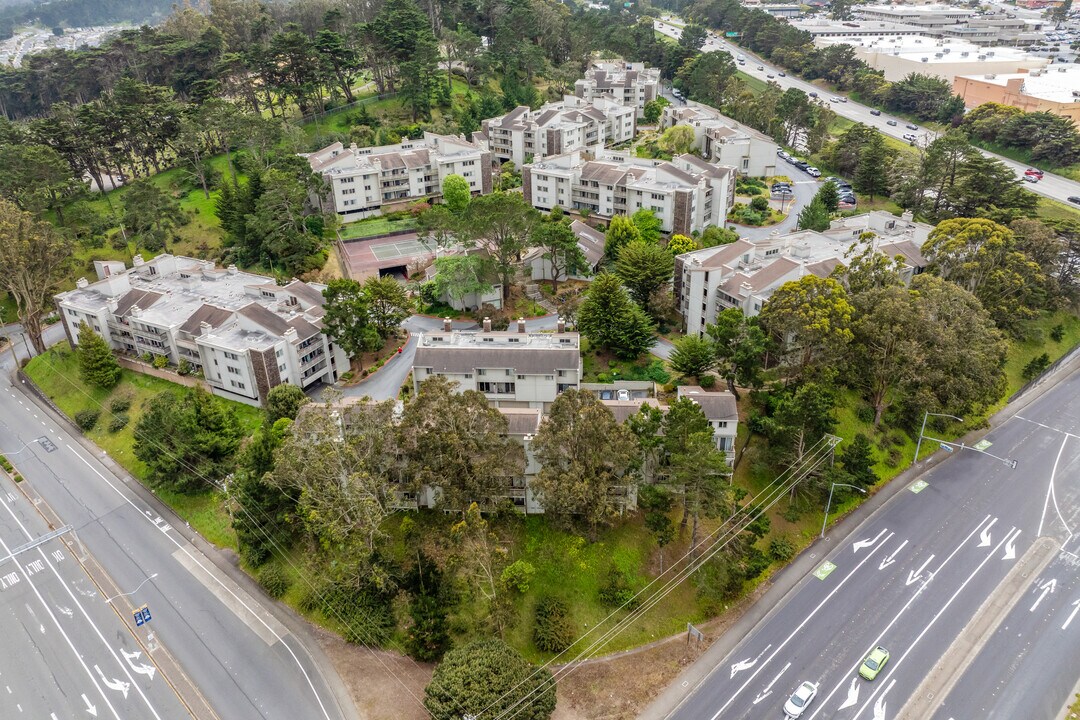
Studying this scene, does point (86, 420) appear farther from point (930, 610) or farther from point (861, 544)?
point (930, 610)

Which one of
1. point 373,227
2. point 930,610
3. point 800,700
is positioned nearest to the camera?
point 800,700

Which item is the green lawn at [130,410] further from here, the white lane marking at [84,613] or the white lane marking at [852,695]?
the white lane marking at [852,695]

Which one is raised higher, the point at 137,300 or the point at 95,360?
the point at 137,300

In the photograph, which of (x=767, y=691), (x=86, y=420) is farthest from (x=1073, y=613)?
(x=86, y=420)

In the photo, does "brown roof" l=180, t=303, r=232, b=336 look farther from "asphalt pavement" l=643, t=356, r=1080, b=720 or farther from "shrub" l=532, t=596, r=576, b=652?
"asphalt pavement" l=643, t=356, r=1080, b=720

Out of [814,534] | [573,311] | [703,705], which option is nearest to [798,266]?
[573,311]

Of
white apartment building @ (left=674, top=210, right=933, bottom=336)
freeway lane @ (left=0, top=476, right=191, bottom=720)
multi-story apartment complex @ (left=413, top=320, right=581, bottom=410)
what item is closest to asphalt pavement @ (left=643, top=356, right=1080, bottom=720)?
white apartment building @ (left=674, top=210, right=933, bottom=336)
